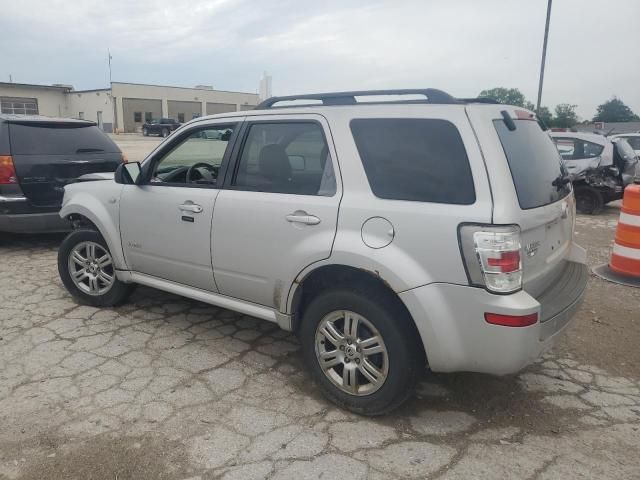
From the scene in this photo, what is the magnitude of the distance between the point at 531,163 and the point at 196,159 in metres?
2.47

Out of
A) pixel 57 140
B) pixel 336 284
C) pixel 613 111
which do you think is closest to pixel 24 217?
pixel 57 140

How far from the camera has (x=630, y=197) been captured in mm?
5590

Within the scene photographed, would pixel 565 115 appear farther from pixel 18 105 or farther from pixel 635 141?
pixel 18 105

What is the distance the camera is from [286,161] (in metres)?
3.39

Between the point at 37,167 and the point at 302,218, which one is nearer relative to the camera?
the point at 302,218

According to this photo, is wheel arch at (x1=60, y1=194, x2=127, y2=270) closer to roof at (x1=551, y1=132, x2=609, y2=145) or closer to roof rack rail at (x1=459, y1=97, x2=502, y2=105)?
roof rack rail at (x1=459, y1=97, x2=502, y2=105)

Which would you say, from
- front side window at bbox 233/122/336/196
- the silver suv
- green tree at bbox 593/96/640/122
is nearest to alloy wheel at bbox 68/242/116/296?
the silver suv

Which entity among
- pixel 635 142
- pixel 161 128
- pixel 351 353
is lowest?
pixel 351 353

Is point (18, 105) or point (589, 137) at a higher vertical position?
point (18, 105)

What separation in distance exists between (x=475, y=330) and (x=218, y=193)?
1.97m

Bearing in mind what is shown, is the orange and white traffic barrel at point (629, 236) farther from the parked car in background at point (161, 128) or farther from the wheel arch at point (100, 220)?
the parked car in background at point (161, 128)

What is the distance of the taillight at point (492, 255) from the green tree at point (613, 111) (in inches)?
3025

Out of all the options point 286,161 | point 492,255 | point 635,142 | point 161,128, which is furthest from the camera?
point 161,128

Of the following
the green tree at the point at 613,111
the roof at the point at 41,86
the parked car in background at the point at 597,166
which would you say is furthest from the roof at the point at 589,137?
the green tree at the point at 613,111
